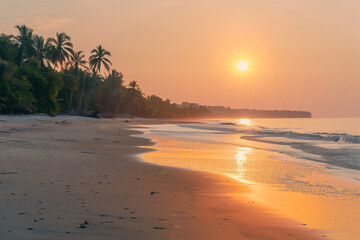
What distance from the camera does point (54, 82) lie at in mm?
58875

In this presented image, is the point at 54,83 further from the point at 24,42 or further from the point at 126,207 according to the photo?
the point at 126,207

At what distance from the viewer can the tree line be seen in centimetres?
4853

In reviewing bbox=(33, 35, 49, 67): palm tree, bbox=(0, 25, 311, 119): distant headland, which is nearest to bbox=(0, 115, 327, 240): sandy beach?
bbox=(0, 25, 311, 119): distant headland

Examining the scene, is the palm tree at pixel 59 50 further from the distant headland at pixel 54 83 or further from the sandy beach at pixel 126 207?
the sandy beach at pixel 126 207

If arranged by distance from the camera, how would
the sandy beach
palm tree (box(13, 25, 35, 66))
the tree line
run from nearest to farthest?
1. the sandy beach
2. the tree line
3. palm tree (box(13, 25, 35, 66))

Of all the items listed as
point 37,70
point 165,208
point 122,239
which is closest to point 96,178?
point 165,208

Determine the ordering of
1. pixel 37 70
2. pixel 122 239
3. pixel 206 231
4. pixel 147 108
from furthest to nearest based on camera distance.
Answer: pixel 147 108, pixel 37 70, pixel 206 231, pixel 122 239

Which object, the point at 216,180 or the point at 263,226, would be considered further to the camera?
the point at 216,180

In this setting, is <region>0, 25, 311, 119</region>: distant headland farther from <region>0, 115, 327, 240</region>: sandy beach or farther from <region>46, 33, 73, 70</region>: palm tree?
<region>0, 115, 327, 240</region>: sandy beach

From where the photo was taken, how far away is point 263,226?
18.8 ft

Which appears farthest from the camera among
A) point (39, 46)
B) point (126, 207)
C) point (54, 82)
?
point (39, 46)

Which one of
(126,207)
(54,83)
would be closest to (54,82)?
(54,83)

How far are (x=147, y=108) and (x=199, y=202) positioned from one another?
460 ft

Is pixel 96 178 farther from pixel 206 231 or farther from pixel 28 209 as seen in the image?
pixel 206 231
